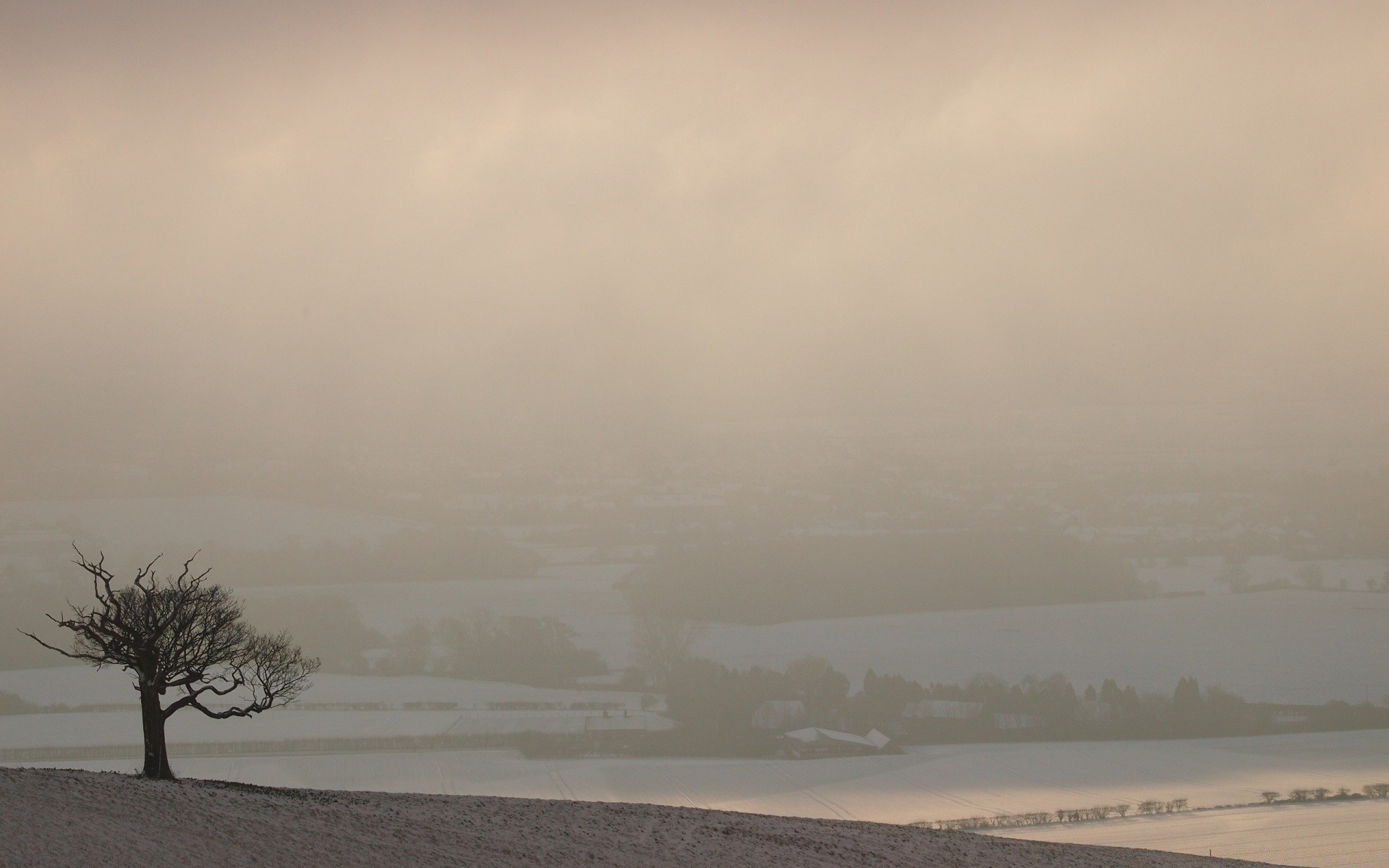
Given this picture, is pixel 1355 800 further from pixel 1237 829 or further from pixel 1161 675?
pixel 1161 675

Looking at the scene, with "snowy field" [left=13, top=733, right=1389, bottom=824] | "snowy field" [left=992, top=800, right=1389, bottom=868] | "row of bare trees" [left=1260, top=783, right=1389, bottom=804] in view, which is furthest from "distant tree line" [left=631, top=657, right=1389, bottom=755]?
"snowy field" [left=992, top=800, right=1389, bottom=868]

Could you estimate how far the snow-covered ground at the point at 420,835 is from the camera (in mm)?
10297

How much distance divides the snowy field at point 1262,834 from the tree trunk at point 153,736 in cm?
1417

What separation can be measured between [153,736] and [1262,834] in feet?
65.2

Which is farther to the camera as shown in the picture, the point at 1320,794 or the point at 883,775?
the point at 883,775

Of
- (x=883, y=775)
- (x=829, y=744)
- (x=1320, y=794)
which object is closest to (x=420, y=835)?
(x=883, y=775)

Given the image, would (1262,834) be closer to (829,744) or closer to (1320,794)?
(1320,794)

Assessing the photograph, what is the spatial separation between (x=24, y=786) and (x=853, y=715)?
20111mm

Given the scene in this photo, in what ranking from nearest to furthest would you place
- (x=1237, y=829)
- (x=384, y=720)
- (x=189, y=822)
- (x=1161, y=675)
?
1. (x=189, y=822)
2. (x=1237, y=829)
3. (x=384, y=720)
4. (x=1161, y=675)

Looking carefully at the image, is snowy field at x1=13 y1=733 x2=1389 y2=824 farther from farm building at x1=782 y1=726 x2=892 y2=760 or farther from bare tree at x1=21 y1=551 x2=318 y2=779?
bare tree at x1=21 y1=551 x2=318 y2=779

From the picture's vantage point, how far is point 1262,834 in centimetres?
1917

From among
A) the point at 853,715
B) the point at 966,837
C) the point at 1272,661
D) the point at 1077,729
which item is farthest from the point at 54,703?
the point at 1272,661

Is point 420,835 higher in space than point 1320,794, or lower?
higher

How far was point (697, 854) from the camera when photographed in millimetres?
12898
